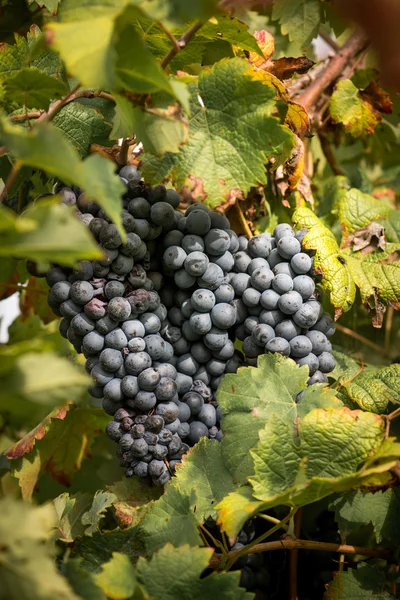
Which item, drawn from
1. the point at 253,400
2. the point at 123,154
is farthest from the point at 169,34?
the point at 253,400

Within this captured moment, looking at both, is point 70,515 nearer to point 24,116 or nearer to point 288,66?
point 24,116

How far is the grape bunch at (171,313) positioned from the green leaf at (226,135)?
0.05 meters

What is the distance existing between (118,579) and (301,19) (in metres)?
1.10

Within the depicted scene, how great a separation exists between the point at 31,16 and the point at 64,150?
0.84m

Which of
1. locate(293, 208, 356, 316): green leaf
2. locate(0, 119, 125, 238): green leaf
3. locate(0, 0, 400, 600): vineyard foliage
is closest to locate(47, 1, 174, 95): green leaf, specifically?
locate(0, 0, 400, 600): vineyard foliage

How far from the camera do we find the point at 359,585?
2.80 feet

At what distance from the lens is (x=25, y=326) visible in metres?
1.30

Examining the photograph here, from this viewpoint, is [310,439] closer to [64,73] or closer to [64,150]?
[64,150]

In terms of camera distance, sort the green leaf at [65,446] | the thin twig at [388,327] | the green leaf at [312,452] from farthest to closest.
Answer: the thin twig at [388,327] → the green leaf at [65,446] → the green leaf at [312,452]

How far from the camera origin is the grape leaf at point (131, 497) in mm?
897

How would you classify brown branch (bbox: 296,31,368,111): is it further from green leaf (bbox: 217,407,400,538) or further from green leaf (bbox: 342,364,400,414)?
green leaf (bbox: 217,407,400,538)

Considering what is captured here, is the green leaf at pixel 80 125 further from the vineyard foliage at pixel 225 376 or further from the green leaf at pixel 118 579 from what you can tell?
the green leaf at pixel 118 579

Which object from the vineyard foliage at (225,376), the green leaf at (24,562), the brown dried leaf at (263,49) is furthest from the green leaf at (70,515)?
the brown dried leaf at (263,49)

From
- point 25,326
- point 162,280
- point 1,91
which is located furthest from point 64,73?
point 25,326
